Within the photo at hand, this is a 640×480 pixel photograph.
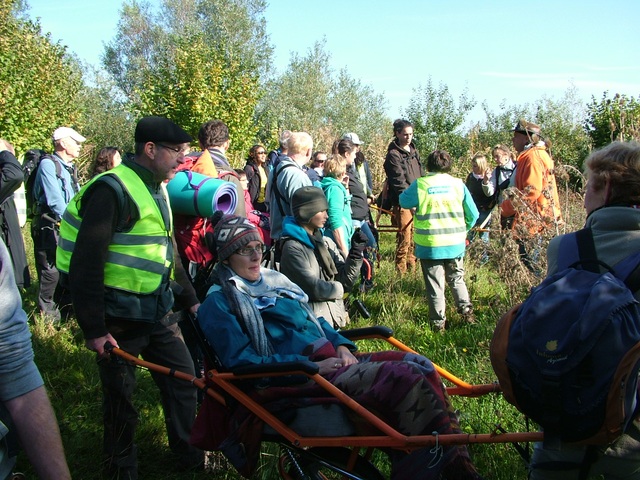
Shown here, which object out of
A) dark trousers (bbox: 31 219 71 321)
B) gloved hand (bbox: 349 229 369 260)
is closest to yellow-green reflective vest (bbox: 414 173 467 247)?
gloved hand (bbox: 349 229 369 260)

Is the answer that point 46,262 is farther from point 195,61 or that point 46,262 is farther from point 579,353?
point 195,61

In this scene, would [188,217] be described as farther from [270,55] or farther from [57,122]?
[270,55]

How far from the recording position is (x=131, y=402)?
4.00 m

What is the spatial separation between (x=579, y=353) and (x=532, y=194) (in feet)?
15.6

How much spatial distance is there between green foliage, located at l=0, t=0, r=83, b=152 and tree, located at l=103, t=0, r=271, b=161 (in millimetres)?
2548

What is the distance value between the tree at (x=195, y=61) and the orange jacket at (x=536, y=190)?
13746 millimetres

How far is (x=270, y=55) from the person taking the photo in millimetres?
52875

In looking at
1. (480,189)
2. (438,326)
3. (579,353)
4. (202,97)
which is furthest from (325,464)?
(202,97)

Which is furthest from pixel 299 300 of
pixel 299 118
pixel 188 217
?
pixel 299 118

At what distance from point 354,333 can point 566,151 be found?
18.6m

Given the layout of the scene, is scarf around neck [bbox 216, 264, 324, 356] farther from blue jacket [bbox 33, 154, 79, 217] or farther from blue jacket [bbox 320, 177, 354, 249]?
blue jacket [bbox 33, 154, 79, 217]

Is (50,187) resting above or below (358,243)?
above

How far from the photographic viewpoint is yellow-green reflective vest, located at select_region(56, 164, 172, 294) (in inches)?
149

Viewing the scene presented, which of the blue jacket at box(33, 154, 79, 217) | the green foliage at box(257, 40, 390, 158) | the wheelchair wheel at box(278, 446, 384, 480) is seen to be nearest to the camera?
the wheelchair wheel at box(278, 446, 384, 480)
